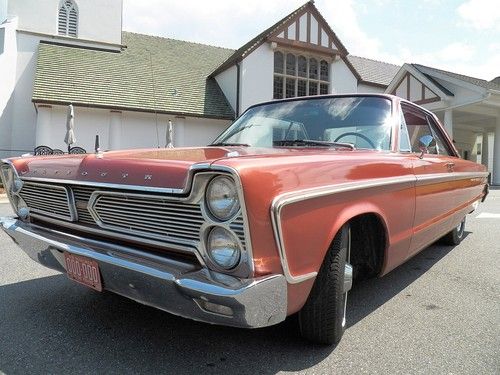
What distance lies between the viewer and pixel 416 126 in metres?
3.77

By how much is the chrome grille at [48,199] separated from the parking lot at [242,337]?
708 mm

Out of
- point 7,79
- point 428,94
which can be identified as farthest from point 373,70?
point 7,79

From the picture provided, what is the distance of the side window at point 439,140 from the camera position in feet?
13.7

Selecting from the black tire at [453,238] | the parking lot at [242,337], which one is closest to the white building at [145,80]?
the black tire at [453,238]

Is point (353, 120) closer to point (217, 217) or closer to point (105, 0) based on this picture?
point (217, 217)

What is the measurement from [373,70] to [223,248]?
83.4 ft

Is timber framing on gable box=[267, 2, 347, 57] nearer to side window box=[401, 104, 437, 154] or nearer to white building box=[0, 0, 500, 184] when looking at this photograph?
white building box=[0, 0, 500, 184]

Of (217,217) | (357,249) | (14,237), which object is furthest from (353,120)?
(14,237)

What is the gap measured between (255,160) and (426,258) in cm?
329

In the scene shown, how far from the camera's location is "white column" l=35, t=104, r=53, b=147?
1577 cm

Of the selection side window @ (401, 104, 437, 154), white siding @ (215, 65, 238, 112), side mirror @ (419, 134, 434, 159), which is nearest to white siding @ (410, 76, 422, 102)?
white siding @ (215, 65, 238, 112)

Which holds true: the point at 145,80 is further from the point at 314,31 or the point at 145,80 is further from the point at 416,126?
the point at 416,126

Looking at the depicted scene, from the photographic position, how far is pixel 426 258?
4453 millimetres

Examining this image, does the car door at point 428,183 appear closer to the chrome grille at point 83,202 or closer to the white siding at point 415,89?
the chrome grille at point 83,202
